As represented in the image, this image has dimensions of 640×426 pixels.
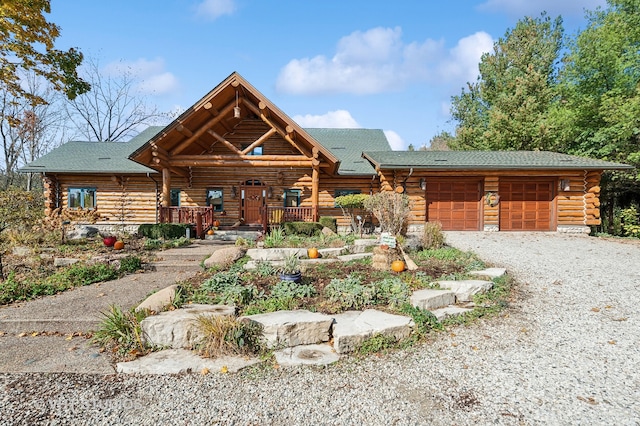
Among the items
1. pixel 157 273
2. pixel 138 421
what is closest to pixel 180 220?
pixel 157 273

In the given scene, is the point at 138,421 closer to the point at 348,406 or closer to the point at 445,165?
the point at 348,406

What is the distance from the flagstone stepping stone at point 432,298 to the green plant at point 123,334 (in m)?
3.67

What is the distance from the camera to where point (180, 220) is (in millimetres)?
12430

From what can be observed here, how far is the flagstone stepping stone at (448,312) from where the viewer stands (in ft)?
14.9

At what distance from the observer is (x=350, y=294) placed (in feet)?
16.3

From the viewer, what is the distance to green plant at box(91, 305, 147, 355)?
383 centimetres

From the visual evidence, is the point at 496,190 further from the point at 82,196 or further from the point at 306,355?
the point at 82,196

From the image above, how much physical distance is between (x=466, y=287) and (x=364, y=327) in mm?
2244

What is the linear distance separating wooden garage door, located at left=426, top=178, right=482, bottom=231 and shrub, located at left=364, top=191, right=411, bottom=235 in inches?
290

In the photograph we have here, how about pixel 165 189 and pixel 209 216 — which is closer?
pixel 165 189

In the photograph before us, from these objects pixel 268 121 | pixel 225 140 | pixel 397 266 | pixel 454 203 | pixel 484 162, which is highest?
pixel 268 121

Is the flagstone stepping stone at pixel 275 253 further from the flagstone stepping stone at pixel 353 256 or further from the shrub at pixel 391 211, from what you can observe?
the shrub at pixel 391 211

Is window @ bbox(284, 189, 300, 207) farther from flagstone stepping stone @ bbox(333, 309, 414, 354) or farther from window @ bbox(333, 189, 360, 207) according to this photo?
flagstone stepping stone @ bbox(333, 309, 414, 354)

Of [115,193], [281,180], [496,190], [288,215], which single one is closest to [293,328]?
[288,215]
